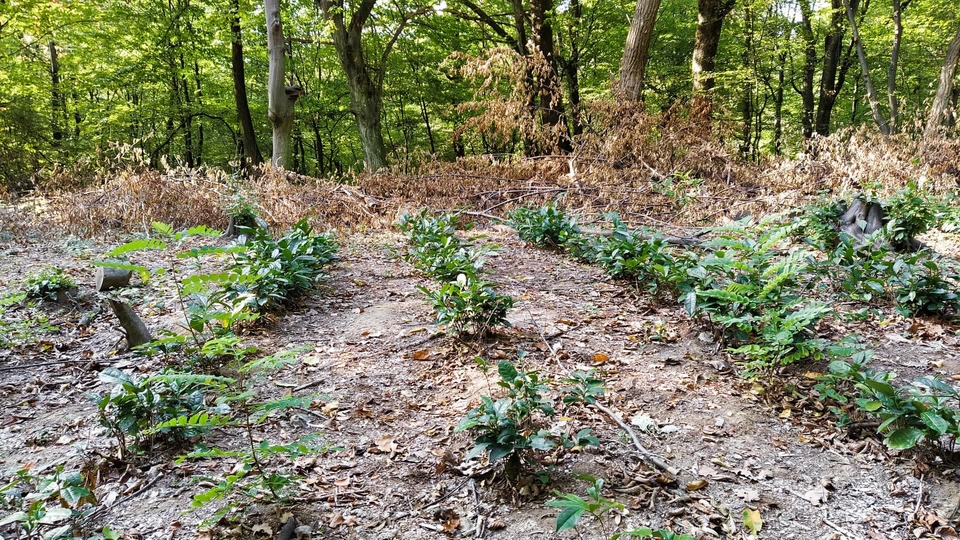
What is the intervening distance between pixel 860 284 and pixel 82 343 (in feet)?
18.0

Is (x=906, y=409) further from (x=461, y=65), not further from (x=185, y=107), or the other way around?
(x=185, y=107)

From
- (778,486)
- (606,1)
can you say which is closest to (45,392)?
(778,486)

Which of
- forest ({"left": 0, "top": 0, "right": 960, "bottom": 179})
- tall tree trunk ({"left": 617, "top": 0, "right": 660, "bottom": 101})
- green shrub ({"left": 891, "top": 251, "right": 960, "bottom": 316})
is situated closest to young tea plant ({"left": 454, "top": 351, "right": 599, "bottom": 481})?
green shrub ({"left": 891, "top": 251, "right": 960, "bottom": 316})

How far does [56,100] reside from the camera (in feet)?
48.9

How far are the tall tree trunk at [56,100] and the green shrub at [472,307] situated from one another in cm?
1242

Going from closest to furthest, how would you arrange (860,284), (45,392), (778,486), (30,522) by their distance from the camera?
(30,522), (778,486), (45,392), (860,284)

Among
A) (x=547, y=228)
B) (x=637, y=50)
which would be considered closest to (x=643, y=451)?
(x=547, y=228)

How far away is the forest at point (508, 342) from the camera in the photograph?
1.91m

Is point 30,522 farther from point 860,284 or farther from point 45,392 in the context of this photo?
point 860,284

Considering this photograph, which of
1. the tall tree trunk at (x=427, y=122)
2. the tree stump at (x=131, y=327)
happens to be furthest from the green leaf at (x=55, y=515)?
the tall tree trunk at (x=427, y=122)

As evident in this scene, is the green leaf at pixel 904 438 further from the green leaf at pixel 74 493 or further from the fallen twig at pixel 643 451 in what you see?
the green leaf at pixel 74 493

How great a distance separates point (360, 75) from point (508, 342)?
909cm

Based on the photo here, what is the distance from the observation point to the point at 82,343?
3.42 meters

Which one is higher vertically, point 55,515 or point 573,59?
point 573,59
